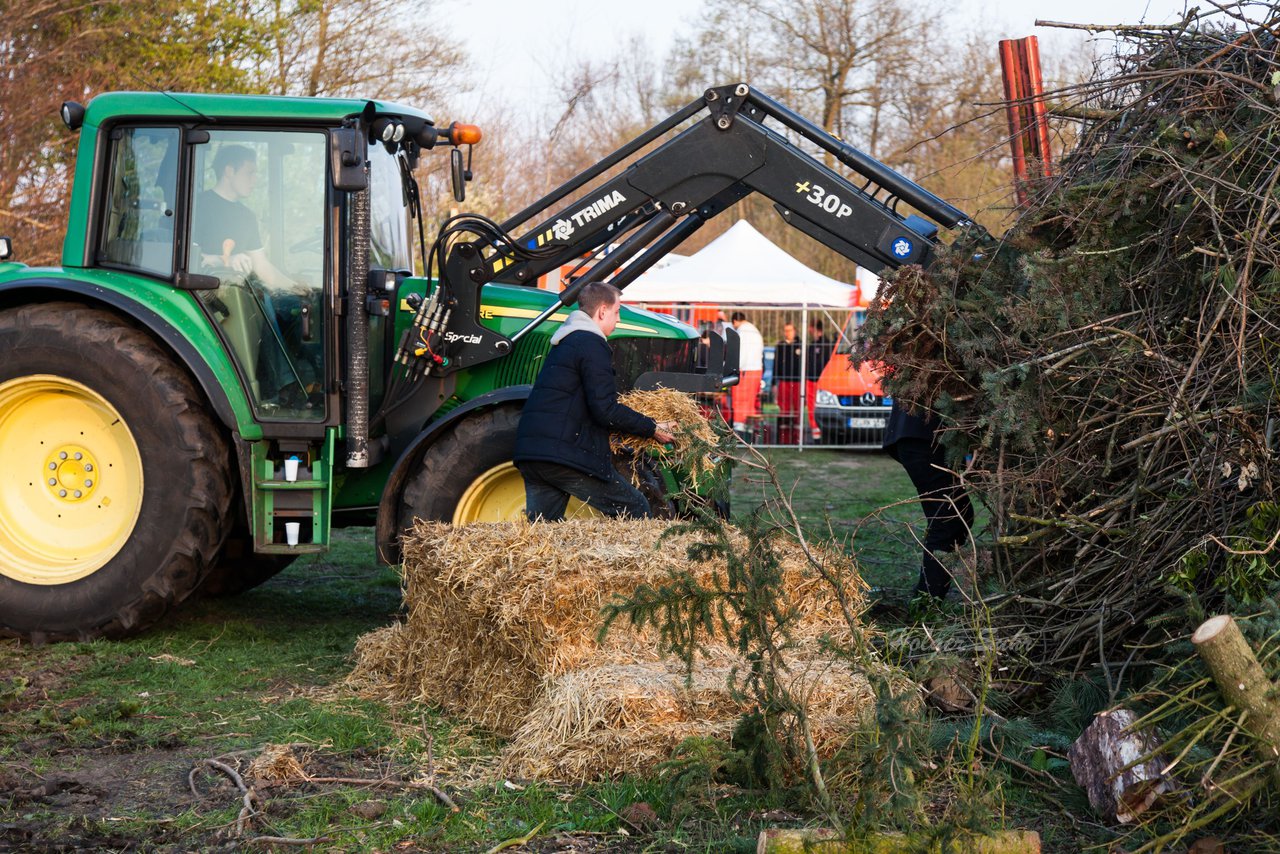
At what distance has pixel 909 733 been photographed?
3662 mm

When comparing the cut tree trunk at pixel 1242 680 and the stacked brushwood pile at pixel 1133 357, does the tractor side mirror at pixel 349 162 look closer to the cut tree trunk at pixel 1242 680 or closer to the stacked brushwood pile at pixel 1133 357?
the stacked brushwood pile at pixel 1133 357

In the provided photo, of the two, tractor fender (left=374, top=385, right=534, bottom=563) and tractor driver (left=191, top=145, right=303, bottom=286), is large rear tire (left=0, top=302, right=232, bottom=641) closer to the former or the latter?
tractor driver (left=191, top=145, right=303, bottom=286)

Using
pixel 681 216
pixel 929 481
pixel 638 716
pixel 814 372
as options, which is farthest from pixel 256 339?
pixel 814 372

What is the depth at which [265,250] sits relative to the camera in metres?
6.69

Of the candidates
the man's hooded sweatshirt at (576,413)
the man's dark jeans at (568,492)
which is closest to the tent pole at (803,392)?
the man's dark jeans at (568,492)

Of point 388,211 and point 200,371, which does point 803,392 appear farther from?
point 200,371

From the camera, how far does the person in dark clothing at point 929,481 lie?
6531mm

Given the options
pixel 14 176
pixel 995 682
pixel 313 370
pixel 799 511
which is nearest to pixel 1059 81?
pixel 995 682

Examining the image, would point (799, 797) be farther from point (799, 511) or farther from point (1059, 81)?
point (799, 511)

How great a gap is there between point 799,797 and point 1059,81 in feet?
11.5

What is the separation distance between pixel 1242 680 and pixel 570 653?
2.38 m

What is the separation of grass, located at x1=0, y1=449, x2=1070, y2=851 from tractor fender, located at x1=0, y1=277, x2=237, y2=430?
1.26 m

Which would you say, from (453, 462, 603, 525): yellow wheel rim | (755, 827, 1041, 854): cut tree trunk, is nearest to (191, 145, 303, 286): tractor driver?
(453, 462, 603, 525): yellow wheel rim

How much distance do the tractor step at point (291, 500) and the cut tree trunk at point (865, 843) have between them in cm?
350
